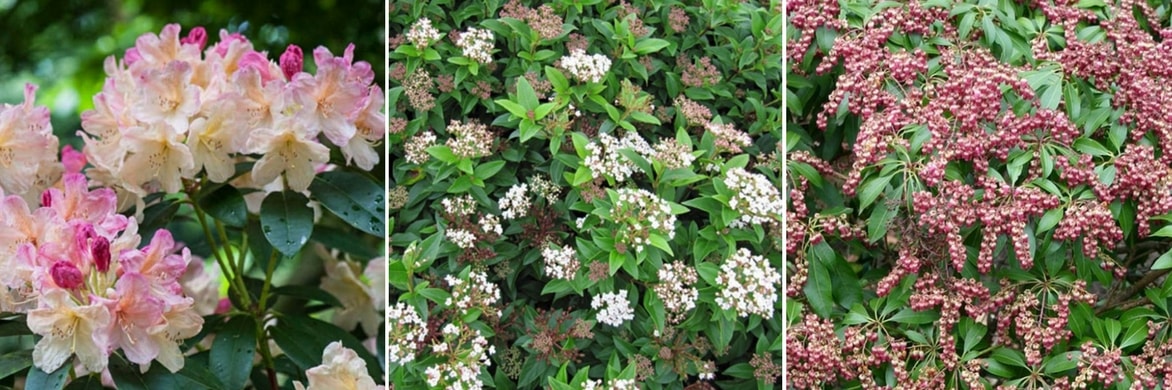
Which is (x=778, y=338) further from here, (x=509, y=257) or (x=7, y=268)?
(x=7, y=268)

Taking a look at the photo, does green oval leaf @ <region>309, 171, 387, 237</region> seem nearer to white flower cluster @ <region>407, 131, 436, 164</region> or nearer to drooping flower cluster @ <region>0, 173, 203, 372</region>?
white flower cluster @ <region>407, 131, 436, 164</region>

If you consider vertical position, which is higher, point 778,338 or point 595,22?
point 595,22

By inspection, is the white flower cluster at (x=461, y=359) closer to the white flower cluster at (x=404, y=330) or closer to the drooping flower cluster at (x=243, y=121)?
the white flower cluster at (x=404, y=330)

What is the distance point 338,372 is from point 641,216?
15.5 inches

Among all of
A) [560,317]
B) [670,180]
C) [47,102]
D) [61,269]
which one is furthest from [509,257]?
[47,102]

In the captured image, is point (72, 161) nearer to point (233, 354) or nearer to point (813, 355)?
point (233, 354)

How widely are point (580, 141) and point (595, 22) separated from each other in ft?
0.51

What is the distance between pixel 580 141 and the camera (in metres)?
1.29

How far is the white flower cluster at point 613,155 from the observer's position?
4.19 feet

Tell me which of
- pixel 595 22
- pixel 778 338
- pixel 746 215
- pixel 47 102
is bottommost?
pixel 47 102

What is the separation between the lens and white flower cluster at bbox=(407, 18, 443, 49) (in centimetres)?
132

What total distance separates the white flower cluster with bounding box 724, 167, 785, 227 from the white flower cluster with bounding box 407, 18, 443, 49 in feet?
1.32

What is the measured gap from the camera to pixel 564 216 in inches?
51.2

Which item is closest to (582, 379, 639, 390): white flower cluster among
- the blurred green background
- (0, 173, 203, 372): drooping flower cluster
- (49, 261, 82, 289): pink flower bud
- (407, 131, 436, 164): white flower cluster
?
(407, 131, 436, 164): white flower cluster
